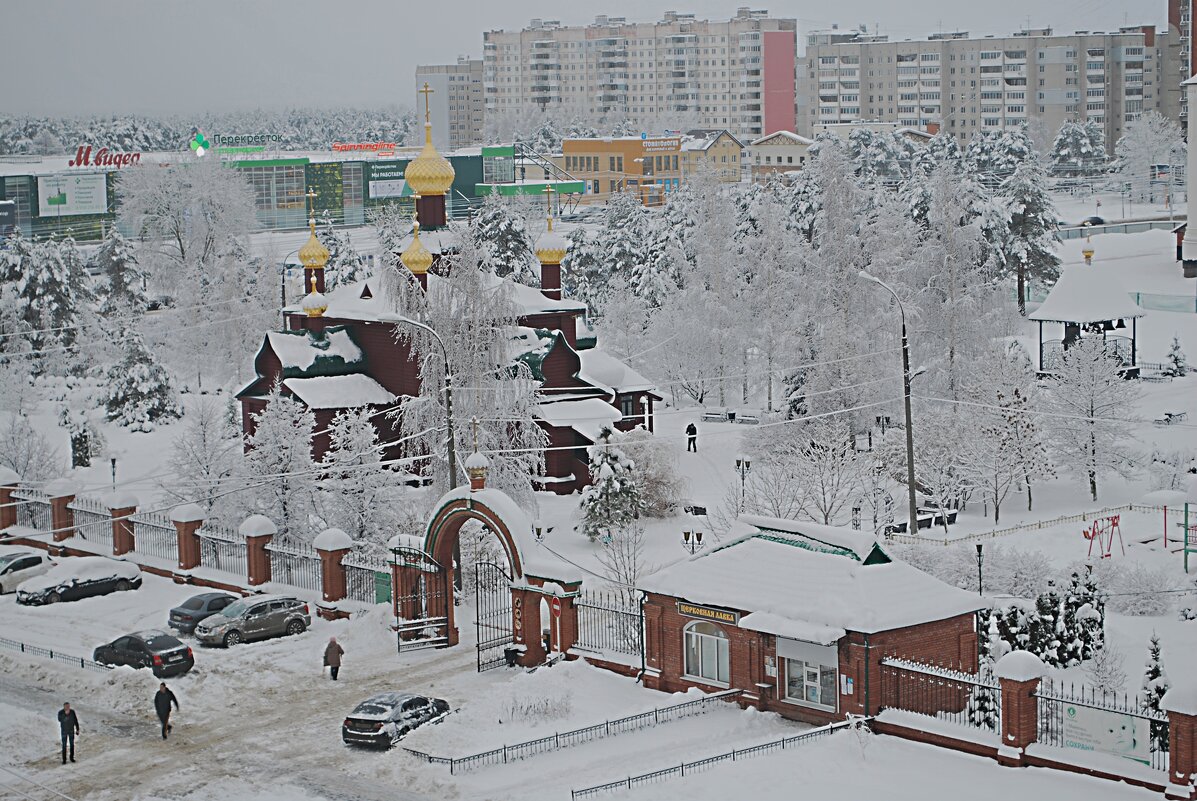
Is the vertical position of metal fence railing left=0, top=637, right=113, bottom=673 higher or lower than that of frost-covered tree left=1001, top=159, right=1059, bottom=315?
lower

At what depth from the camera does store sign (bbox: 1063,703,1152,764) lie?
19688mm

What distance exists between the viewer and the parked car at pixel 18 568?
3331cm

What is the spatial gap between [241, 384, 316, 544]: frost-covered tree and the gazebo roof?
2462 centimetres

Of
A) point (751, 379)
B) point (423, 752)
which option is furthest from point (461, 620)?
point (751, 379)

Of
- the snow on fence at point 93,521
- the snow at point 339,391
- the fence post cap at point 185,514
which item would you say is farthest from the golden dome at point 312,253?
the fence post cap at point 185,514

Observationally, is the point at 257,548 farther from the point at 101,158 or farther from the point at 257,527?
the point at 101,158

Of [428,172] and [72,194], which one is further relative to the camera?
[72,194]

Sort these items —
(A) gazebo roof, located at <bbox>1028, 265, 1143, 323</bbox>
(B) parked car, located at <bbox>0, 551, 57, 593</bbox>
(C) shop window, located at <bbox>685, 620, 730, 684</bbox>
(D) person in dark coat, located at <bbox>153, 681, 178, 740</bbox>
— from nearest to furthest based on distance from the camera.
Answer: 1. (D) person in dark coat, located at <bbox>153, 681, 178, 740</bbox>
2. (C) shop window, located at <bbox>685, 620, 730, 684</bbox>
3. (B) parked car, located at <bbox>0, 551, 57, 593</bbox>
4. (A) gazebo roof, located at <bbox>1028, 265, 1143, 323</bbox>

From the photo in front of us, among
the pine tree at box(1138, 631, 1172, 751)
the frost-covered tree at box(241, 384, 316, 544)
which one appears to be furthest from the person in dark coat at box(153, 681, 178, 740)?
the pine tree at box(1138, 631, 1172, 751)

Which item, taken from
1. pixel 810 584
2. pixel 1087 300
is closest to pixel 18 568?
pixel 810 584

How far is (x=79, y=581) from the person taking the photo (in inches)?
1260

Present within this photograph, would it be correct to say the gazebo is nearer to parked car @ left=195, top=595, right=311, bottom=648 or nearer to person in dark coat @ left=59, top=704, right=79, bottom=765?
parked car @ left=195, top=595, right=311, bottom=648

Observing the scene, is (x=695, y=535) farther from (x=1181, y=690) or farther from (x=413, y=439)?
(x=1181, y=690)

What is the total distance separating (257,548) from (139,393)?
23.8m
